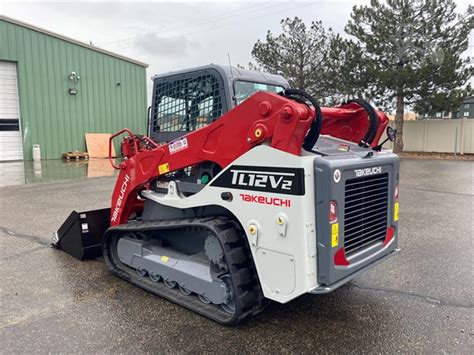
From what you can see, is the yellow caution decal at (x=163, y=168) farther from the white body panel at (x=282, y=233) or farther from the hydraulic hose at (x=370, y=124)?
the hydraulic hose at (x=370, y=124)

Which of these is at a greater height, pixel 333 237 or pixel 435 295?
pixel 333 237

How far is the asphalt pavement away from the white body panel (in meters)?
0.49

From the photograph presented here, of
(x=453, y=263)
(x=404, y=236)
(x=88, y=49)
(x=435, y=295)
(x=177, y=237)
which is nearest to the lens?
(x=435, y=295)

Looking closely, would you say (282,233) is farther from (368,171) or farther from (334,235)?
(368,171)

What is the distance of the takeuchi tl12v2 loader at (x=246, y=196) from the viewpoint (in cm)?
280

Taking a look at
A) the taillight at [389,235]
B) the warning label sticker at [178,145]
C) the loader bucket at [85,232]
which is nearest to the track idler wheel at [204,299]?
the warning label sticker at [178,145]

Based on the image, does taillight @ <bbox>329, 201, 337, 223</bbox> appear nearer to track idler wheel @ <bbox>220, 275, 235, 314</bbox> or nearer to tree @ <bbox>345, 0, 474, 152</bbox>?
track idler wheel @ <bbox>220, 275, 235, 314</bbox>

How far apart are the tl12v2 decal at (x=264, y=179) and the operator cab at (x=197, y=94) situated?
2.47ft

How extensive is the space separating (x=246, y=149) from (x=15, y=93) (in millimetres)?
16687

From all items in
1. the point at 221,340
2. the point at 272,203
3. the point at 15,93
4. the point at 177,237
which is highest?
the point at 15,93

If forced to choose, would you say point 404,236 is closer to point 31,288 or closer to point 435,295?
point 435,295

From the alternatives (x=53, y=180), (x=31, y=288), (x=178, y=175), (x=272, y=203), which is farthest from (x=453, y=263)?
(x=53, y=180)

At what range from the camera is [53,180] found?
11.5 meters

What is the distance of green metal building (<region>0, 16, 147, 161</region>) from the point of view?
649 inches
